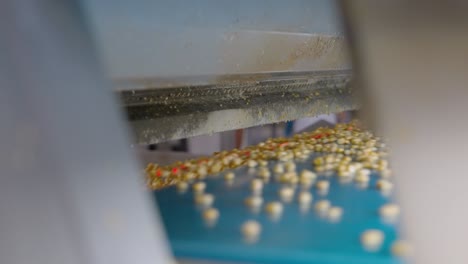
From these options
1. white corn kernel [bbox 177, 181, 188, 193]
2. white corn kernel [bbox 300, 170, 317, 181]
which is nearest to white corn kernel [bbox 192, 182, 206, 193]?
white corn kernel [bbox 177, 181, 188, 193]

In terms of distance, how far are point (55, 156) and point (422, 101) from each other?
1.20ft

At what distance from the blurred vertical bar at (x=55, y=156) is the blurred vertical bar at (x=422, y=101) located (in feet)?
0.90

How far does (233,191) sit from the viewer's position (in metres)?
1.32

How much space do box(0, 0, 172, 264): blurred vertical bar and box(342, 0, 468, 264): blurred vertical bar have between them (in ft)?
0.90

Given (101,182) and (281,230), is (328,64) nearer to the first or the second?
(281,230)

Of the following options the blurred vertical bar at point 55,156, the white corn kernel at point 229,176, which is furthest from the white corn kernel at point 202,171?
the blurred vertical bar at point 55,156

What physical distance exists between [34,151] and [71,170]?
1.6 inches

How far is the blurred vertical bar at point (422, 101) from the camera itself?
0.49 meters

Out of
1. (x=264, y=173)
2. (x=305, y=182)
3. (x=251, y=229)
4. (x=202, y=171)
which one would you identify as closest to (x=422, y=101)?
(x=251, y=229)

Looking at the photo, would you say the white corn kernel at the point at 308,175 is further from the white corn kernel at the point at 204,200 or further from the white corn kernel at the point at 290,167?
the white corn kernel at the point at 204,200

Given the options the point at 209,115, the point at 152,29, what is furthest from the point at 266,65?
the point at 152,29

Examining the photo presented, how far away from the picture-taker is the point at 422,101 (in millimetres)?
509

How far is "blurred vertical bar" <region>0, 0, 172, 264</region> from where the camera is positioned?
542mm

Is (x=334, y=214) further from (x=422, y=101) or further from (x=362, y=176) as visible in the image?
(x=422, y=101)
